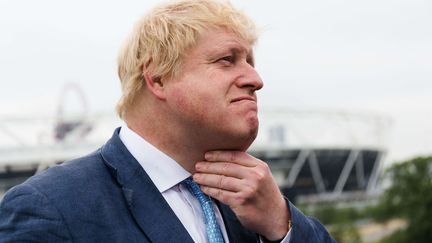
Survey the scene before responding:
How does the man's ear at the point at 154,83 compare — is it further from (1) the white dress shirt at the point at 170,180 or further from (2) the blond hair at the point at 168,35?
(1) the white dress shirt at the point at 170,180

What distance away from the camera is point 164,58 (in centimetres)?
206

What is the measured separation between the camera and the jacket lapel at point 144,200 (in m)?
1.95

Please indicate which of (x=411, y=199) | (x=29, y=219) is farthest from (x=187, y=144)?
(x=411, y=199)

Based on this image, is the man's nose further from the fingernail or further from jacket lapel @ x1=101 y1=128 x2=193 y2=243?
jacket lapel @ x1=101 y1=128 x2=193 y2=243

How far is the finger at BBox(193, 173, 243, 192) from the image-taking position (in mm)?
2080

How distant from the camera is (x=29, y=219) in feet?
5.77

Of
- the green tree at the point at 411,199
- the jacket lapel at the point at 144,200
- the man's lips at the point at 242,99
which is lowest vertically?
the green tree at the point at 411,199

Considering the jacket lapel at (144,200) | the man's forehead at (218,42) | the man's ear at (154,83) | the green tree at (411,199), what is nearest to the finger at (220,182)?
the jacket lapel at (144,200)

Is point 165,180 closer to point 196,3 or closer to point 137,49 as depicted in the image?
point 137,49

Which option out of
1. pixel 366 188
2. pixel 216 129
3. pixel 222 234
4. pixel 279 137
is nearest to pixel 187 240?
pixel 222 234

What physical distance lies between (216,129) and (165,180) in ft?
0.77

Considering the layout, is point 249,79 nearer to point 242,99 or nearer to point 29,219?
point 242,99

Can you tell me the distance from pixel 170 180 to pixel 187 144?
124 millimetres

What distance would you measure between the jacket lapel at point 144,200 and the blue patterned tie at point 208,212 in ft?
0.37
